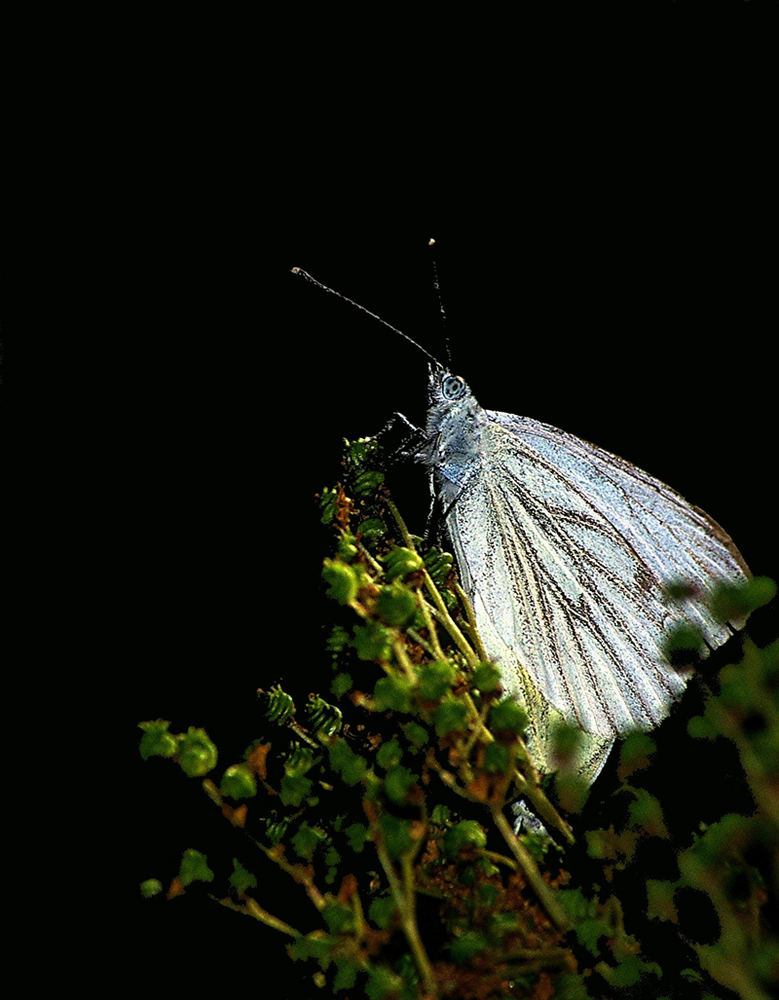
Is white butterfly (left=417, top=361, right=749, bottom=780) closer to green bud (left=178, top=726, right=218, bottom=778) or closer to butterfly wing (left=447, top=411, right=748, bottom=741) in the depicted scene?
butterfly wing (left=447, top=411, right=748, bottom=741)

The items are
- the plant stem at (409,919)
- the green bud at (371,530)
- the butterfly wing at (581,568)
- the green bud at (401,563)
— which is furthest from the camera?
the butterfly wing at (581,568)

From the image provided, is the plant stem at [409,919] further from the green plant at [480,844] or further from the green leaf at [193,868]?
the green leaf at [193,868]

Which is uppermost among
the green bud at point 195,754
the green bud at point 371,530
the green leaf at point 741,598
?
the green bud at point 371,530

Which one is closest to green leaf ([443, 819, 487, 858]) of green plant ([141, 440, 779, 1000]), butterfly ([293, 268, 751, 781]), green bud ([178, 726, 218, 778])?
green plant ([141, 440, 779, 1000])

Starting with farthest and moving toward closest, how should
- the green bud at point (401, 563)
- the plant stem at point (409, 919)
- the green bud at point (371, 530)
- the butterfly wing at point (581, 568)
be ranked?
the butterfly wing at point (581, 568) → the green bud at point (371, 530) → the green bud at point (401, 563) → the plant stem at point (409, 919)

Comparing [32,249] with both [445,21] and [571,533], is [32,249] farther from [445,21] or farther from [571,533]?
[571,533]

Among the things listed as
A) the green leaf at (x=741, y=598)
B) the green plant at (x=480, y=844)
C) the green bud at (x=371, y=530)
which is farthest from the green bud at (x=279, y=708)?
the green leaf at (x=741, y=598)

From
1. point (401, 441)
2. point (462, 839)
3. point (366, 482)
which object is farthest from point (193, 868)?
point (401, 441)

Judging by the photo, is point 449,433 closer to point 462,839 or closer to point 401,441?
point 401,441
